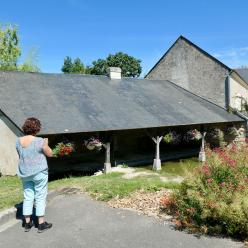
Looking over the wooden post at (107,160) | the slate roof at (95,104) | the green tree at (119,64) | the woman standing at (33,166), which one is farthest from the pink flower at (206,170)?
the green tree at (119,64)

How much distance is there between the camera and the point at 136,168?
15500 millimetres

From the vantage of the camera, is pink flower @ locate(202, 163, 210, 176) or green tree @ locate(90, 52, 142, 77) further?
green tree @ locate(90, 52, 142, 77)

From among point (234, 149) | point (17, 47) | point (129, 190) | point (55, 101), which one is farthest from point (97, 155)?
point (17, 47)

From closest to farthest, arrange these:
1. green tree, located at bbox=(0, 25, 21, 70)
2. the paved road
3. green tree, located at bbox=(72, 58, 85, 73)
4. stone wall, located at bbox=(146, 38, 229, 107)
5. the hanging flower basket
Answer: the paved road
the hanging flower basket
stone wall, located at bbox=(146, 38, 229, 107)
green tree, located at bbox=(0, 25, 21, 70)
green tree, located at bbox=(72, 58, 85, 73)

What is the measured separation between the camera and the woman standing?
5.65m

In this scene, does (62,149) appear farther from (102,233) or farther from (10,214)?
(102,233)

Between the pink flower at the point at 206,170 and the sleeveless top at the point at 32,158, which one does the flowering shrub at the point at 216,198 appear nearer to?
the pink flower at the point at 206,170

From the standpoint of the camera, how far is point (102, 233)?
228 inches

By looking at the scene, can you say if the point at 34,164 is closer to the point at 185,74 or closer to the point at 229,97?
the point at 229,97

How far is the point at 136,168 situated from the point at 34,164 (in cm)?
1011

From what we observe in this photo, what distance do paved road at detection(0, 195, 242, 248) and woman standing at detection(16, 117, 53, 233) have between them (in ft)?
1.05

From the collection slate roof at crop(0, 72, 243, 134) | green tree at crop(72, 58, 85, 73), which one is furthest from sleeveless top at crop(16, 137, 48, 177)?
green tree at crop(72, 58, 85, 73)

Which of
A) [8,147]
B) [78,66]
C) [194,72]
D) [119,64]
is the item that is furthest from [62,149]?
[78,66]

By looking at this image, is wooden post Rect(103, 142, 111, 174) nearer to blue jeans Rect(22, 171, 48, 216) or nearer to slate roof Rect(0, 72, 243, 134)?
slate roof Rect(0, 72, 243, 134)
